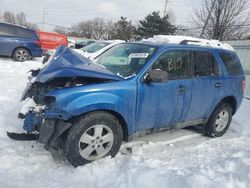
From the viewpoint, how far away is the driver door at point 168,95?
15.4ft

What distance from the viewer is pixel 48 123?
13.4ft

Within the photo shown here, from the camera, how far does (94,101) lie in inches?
163

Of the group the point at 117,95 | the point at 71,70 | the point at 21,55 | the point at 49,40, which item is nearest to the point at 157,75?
the point at 117,95

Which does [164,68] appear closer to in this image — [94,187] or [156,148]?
[156,148]

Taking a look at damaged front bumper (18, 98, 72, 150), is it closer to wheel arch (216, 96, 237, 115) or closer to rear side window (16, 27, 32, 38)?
wheel arch (216, 96, 237, 115)

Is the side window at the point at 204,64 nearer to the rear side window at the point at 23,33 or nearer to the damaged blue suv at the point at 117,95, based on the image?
the damaged blue suv at the point at 117,95

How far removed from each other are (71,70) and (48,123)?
0.73m

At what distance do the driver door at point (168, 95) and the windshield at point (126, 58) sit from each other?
0.21 metres

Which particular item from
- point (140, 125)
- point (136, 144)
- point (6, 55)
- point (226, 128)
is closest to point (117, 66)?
point (140, 125)

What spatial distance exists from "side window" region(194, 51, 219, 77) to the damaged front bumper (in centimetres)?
249

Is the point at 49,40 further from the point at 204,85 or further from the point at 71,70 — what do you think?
the point at 71,70

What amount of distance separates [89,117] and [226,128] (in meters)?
3.41

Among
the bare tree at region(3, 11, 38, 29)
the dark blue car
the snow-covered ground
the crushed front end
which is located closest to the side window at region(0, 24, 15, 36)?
the dark blue car

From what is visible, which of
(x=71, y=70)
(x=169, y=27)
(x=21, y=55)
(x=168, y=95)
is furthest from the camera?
(x=169, y=27)
